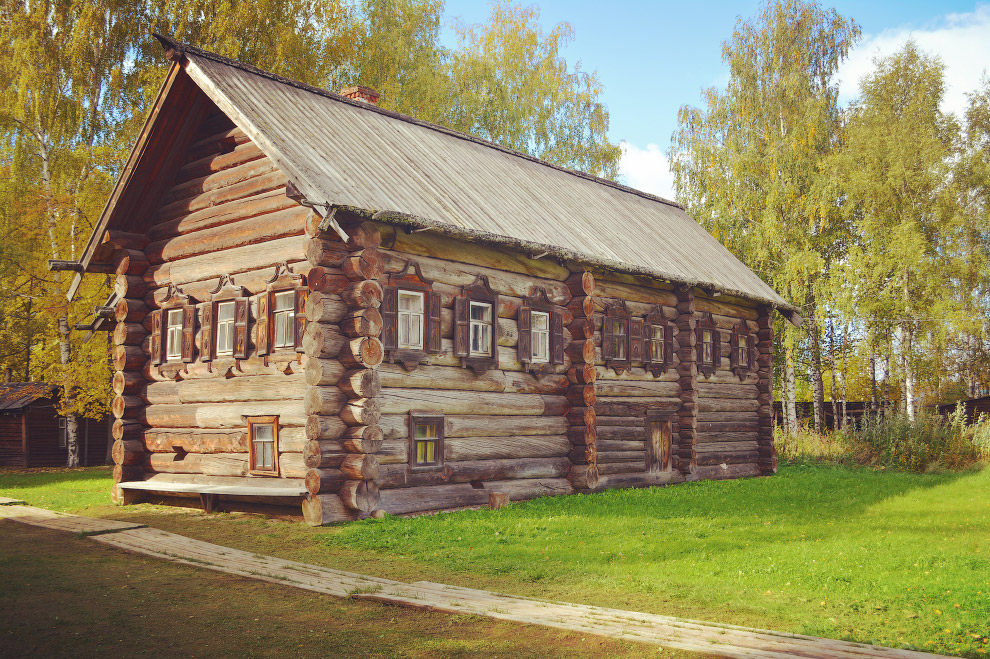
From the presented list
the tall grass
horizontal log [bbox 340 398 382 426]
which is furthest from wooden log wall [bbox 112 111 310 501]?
the tall grass

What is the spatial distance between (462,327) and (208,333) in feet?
14.8

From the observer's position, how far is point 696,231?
26109 mm

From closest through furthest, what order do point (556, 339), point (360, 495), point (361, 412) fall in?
point (360, 495) → point (361, 412) → point (556, 339)

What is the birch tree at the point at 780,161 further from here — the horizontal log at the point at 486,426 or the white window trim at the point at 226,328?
the white window trim at the point at 226,328

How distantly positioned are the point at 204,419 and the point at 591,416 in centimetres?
733

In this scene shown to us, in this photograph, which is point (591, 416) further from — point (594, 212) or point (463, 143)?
point (463, 143)

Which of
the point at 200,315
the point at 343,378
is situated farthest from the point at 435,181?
the point at 200,315

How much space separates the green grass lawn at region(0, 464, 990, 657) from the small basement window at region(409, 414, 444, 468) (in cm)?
103

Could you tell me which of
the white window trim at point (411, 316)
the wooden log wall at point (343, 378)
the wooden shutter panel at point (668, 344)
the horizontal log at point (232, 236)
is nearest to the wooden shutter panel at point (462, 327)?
the white window trim at point (411, 316)

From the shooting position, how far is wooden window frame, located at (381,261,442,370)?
13625 mm

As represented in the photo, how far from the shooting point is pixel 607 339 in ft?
60.3

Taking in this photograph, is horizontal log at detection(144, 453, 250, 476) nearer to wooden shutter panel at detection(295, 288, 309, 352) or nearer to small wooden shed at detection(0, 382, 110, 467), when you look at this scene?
wooden shutter panel at detection(295, 288, 309, 352)

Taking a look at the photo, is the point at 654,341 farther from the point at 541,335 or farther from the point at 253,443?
the point at 253,443

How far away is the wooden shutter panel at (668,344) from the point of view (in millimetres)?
20297
